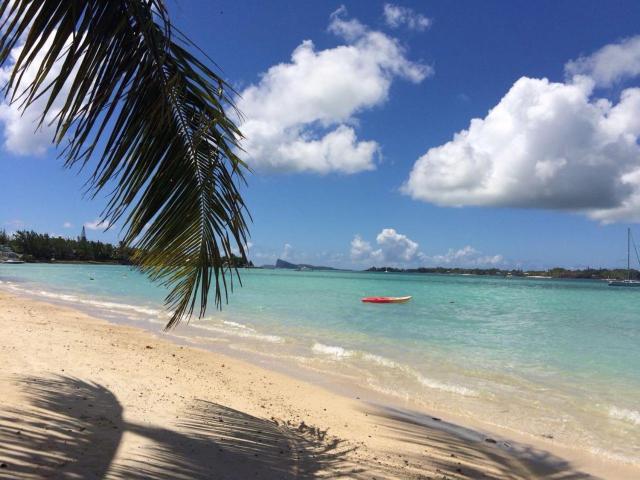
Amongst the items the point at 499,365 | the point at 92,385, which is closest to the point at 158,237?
the point at 92,385

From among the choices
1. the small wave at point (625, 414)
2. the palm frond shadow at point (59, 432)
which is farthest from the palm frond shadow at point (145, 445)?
the small wave at point (625, 414)

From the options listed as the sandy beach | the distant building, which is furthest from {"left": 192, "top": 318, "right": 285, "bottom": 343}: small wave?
the distant building

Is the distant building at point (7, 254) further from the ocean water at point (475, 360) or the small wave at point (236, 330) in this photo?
the small wave at point (236, 330)

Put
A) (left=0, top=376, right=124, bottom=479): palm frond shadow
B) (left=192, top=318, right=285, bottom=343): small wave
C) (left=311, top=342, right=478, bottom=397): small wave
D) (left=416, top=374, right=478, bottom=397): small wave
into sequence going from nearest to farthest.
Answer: (left=0, top=376, right=124, bottom=479): palm frond shadow
(left=416, top=374, right=478, bottom=397): small wave
(left=311, top=342, right=478, bottom=397): small wave
(left=192, top=318, right=285, bottom=343): small wave

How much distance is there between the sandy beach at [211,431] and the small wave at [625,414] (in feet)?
7.65

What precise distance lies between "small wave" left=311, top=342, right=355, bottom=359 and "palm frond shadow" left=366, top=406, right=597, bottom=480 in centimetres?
514

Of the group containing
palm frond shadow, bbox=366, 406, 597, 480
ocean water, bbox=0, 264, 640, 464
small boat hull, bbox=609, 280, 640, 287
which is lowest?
small boat hull, bbox=609, 280, 640, 287

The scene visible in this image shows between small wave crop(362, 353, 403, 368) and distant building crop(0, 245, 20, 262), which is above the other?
distant building crop(0, 245, 20, 262)

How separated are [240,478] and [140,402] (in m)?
2.09

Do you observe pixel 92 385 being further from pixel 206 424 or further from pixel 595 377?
pixel 595 377

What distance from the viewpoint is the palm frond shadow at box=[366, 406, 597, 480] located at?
180 inches

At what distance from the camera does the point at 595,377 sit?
1038 centimetres

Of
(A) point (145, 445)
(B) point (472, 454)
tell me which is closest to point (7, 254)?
(A) point (145, 445)

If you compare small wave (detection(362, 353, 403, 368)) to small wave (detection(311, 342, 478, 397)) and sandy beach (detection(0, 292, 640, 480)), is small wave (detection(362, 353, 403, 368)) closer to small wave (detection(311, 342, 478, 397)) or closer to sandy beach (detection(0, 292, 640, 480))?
small wave (detection(311, 342, 478, 397))
